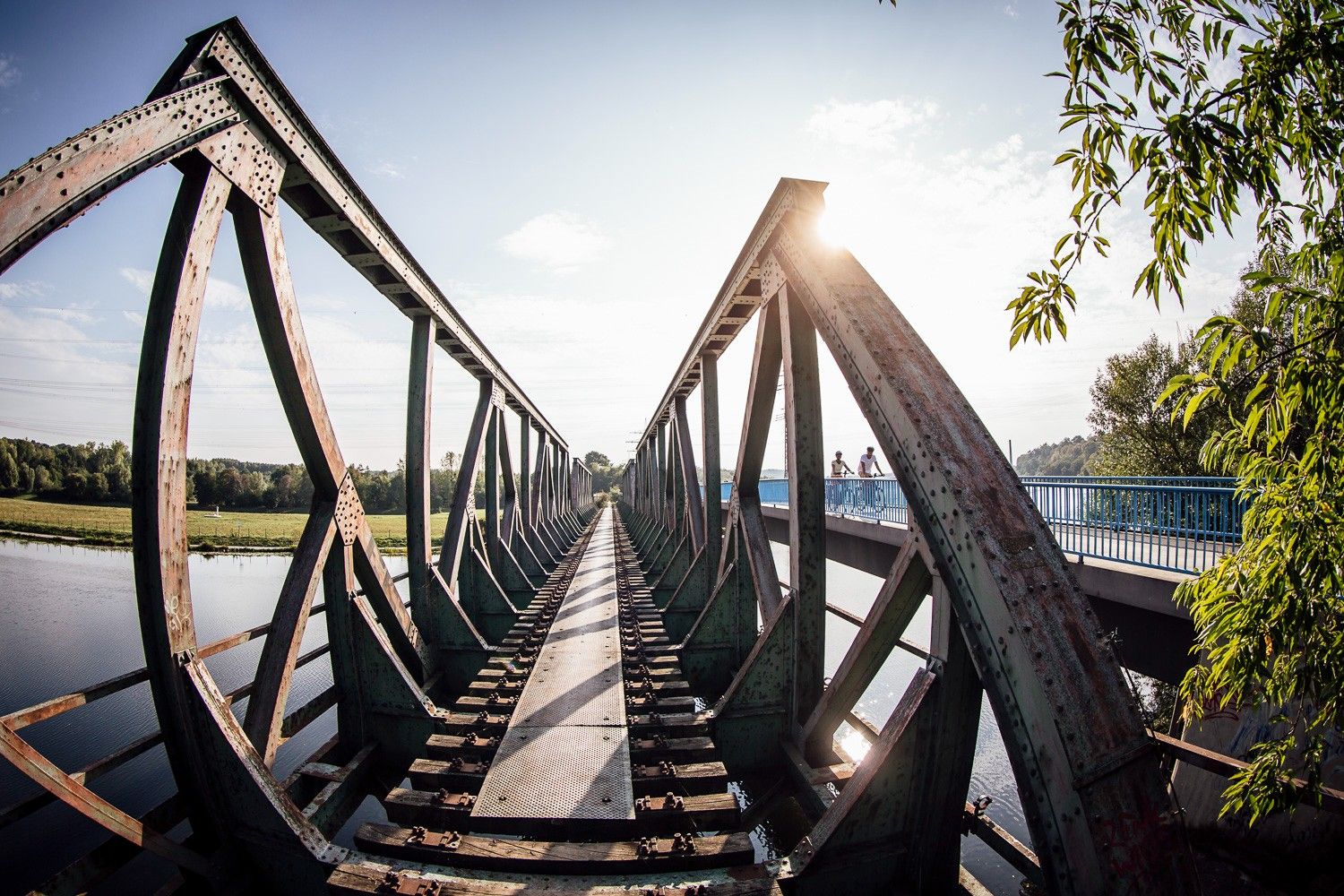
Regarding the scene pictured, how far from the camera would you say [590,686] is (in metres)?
4.94

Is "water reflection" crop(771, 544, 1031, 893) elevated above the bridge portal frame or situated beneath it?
situated beneath

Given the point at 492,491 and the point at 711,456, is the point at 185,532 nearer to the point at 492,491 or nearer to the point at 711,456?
the point at 711,456

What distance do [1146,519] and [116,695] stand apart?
770 inches

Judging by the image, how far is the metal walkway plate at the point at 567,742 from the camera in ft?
10.1

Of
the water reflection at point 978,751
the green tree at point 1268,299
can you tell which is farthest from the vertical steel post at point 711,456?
the green tree at point 1268,299

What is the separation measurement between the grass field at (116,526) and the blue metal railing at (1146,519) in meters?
32.2

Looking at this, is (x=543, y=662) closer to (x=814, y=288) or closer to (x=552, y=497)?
(x=814, y=288)

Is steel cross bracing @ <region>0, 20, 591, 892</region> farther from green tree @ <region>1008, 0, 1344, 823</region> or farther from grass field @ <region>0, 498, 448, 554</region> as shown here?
grass field @ <region>0, 498, 448, 554</region>

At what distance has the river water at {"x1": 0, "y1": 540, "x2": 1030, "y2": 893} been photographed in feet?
26.7

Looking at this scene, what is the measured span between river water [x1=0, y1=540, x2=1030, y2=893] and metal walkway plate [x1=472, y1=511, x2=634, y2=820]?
4148 millimetres

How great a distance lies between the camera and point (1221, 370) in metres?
1.55

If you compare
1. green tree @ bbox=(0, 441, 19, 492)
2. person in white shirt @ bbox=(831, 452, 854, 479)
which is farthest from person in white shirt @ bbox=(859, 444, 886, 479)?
green tree @ bbox=(0, 441, 19, 492)

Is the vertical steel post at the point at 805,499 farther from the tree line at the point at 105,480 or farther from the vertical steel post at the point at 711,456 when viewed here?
the tree line at the point at 105,480

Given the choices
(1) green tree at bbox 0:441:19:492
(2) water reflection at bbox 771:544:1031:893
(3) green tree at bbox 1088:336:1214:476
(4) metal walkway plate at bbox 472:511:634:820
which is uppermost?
(3) green tree at bbox 1088:336:1214:476
